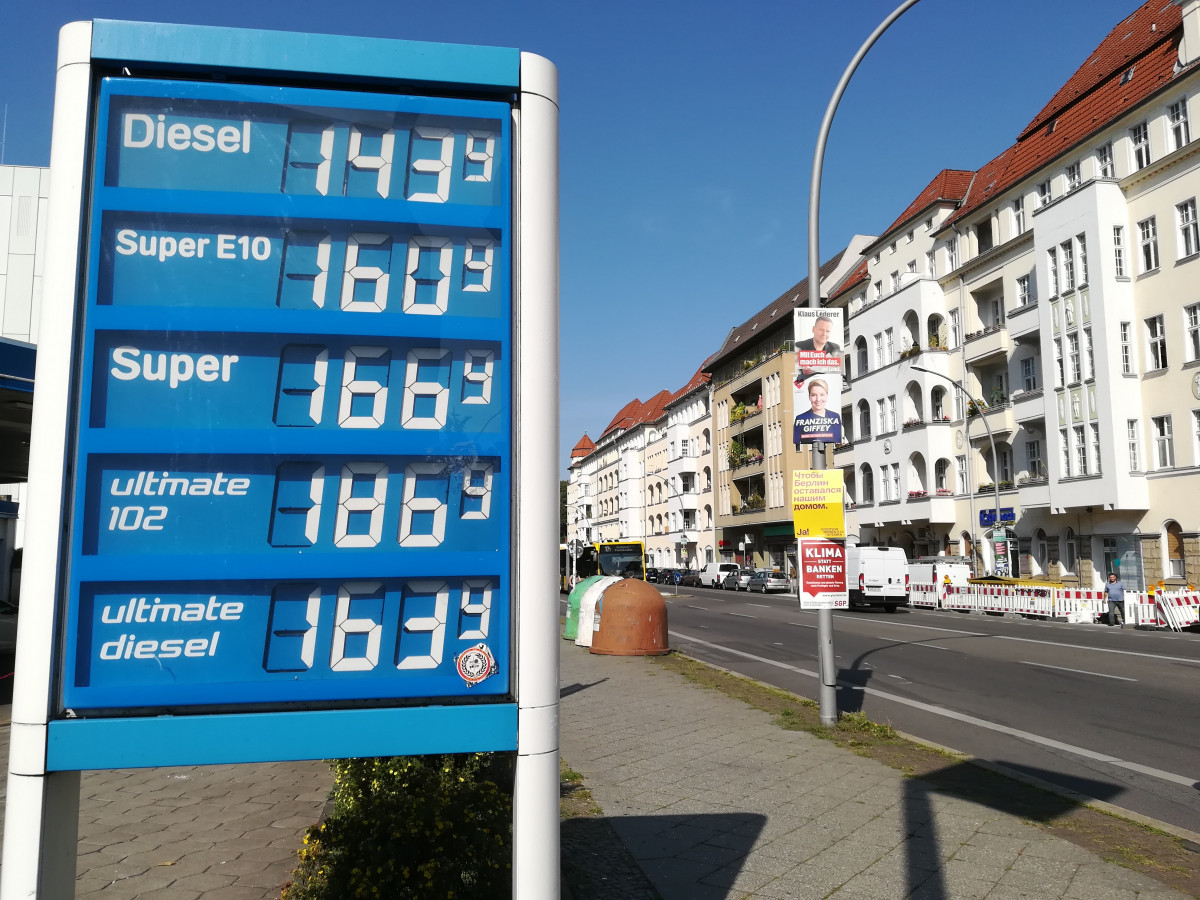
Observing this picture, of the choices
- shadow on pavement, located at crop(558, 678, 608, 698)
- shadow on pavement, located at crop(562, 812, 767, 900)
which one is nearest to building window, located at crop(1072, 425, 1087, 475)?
shadow on pavement, located at crop(558, 678, 608, 698)

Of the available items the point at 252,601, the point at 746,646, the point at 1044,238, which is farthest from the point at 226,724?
the point at 1044,238

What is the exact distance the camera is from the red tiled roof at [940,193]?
46906 millimetres

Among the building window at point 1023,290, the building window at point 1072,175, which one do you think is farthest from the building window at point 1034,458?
the building window at point 1072,175

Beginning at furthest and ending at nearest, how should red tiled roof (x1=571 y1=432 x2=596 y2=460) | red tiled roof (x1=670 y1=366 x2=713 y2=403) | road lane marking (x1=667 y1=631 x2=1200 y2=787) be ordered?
red tiled roof (x1=571 y1=432 x2=596 y2=460)
red tiled roof (x1=670 y1=366 x2=713 y2=403)
road lane marking (x1=667 y1=631 x2=1200 y2=787)

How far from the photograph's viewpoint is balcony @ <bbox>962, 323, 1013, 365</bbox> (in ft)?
133

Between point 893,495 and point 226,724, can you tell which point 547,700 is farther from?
point 893,495

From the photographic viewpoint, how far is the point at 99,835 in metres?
5.93

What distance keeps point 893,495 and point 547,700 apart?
48184 mm

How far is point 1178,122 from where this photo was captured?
30.7m

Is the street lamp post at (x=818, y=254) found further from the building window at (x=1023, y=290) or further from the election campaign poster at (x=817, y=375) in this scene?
the building window at (x=1023, y=290)

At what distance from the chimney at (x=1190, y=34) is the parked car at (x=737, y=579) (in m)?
32.4

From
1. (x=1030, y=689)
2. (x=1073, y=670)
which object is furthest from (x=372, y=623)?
(x=1073, y=670)

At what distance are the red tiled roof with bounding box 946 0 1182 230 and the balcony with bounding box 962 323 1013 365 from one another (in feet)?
18.2

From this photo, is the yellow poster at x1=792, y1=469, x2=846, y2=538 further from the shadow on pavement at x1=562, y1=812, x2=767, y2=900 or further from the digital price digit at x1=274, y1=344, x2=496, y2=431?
the digital price digit at x1=274, y1=344, x2=496, y2=431
